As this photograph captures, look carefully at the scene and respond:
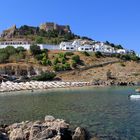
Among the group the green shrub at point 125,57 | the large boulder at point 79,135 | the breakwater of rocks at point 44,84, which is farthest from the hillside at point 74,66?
the large boulder at point 79,135

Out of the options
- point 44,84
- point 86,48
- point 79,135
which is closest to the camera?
point 79,135

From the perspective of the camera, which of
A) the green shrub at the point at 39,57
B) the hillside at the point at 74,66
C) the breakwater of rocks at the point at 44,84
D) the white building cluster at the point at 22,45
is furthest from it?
the white building cluster at the point at 22,45

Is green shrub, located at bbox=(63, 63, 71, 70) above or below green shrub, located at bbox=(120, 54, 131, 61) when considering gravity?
below

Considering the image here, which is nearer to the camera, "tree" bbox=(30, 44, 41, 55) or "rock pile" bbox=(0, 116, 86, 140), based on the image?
"rock pile" bbox=(0, 116, 86, 140)

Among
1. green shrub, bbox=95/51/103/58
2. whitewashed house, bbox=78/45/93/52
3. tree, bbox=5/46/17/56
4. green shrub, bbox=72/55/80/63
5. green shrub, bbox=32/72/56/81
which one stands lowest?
green shrub, bbox=32/72/56/81

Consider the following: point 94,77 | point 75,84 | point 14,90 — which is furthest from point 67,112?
point 94,77

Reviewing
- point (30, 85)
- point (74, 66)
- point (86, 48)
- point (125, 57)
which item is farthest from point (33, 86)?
point (86, 48)

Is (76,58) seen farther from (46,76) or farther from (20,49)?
(20,49)

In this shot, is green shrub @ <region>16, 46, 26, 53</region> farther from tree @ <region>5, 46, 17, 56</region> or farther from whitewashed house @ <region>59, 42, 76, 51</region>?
whitewashed house @ <region>59, 42, 76, 51</region>

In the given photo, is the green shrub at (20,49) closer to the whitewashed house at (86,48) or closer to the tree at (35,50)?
the tree at (35,50)

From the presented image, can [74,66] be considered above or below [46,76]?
above

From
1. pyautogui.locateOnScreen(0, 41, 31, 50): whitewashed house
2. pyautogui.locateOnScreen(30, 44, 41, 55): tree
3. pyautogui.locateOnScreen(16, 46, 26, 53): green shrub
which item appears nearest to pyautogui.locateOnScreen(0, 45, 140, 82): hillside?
pyautogui.locateOnScreen(30, 44, 41, 55): tree

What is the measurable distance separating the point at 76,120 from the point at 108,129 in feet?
22.9

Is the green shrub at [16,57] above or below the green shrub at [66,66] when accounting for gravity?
above
